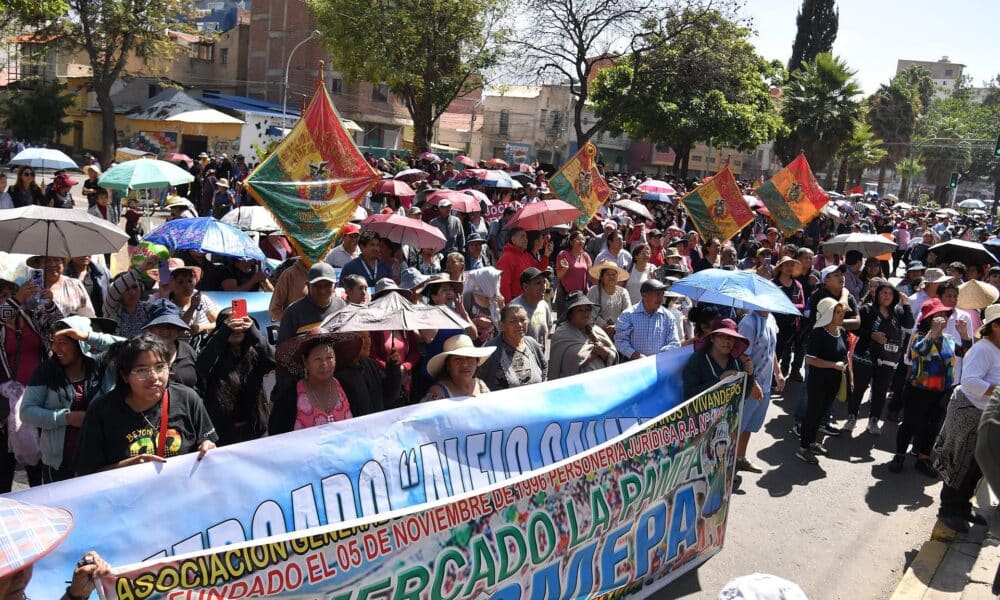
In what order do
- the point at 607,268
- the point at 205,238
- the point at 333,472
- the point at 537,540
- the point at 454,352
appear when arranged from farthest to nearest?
the point at 607,268, the point at 205,238, the point at 454,352, the point at 537,540, the point at 333,472

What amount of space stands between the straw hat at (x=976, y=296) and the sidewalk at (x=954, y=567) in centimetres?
281

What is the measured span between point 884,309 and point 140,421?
7670 millimetres


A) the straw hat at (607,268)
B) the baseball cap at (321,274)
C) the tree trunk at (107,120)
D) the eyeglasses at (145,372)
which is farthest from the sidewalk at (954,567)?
the tree trunk at (107,120)

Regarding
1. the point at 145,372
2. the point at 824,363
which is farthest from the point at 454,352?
the point at 824,363

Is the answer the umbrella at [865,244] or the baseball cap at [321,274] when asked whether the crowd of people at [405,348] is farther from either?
the umbrella at [865,244]

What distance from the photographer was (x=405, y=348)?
5895mm

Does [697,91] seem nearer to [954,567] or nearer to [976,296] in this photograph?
[976,296]

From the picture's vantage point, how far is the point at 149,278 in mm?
6945

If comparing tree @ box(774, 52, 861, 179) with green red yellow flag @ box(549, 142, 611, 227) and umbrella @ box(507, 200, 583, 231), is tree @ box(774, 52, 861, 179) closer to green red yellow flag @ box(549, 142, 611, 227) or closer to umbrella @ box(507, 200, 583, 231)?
green red yellow flag @ box(549, 142, 611, 227)

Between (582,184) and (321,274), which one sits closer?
(321,274)

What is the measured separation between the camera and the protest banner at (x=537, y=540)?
3.07 m

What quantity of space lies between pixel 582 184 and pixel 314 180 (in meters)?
6.90

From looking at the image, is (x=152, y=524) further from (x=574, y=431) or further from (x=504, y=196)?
(x=504, y=196)

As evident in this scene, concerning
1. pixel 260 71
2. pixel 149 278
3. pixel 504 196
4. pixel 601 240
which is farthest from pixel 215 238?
pixel 260 71
